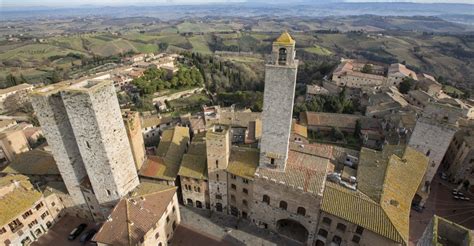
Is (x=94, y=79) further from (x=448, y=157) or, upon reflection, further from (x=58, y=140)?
(x=448, y=157)

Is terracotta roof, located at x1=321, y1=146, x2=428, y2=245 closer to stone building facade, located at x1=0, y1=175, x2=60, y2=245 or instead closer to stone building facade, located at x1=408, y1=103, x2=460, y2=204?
stone building facade, located at x1=408, y1=103, x2=460, y2=204

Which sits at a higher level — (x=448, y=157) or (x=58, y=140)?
(x=58, y=140)

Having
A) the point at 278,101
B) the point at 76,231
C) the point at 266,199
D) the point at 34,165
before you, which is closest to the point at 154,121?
the point at 34,165

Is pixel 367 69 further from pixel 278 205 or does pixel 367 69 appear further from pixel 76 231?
pixel 76 231

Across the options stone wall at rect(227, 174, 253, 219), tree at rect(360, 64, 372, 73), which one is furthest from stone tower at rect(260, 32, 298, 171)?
tree at rect(360, 64, 372, 73)

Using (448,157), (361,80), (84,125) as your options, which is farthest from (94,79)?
(361,80)

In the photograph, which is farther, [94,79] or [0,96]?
[0,96]
